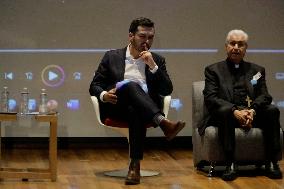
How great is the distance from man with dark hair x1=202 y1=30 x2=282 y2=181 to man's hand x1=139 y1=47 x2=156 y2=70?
585 mm

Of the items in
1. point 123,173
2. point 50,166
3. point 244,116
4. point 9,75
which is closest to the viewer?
point 50,166

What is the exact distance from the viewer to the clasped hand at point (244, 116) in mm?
4906

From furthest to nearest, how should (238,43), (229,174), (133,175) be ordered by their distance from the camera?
1. (238,43)
2. (229,174)
3. (133,175)

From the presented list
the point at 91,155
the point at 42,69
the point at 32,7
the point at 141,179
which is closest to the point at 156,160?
the point at 91,155

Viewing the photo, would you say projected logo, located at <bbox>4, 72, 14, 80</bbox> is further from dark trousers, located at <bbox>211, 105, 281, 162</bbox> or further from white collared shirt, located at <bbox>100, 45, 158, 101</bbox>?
dark trousers, located at <bbox>211, 105, 281, 162</bbox>

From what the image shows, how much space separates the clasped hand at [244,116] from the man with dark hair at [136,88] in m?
0.58

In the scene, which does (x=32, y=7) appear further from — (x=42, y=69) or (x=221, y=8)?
(x=221, y=8)

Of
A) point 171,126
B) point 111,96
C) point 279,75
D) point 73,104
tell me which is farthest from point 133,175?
point 279,75

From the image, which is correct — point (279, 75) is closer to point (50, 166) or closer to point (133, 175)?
point (133, 175)

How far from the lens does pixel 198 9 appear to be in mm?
6562

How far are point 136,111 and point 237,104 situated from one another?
38.8 inches

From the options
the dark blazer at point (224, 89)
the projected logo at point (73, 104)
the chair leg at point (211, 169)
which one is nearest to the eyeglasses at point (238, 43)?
the dark blazer at point (224, 89)

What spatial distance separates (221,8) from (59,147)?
2.28 meters

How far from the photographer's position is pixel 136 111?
4.62 meters
